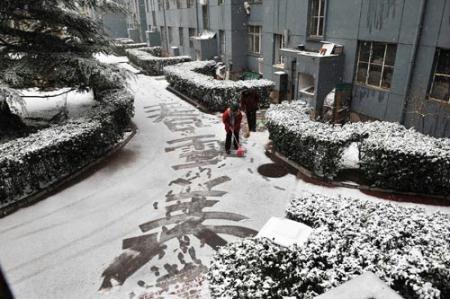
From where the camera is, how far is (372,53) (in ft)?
35.0

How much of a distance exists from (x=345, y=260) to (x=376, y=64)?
892cm

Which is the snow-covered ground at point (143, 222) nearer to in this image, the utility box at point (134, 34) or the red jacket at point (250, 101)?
the red jacket at point (250, 101)

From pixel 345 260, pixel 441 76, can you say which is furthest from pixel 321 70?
pixel 345 260

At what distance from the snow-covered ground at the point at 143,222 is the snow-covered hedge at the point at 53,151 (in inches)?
21.7

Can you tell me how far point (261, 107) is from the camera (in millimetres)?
14242

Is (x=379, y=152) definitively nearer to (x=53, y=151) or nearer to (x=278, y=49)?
(x=53, y=151)

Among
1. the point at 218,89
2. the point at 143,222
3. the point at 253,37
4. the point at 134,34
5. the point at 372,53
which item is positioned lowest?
the point at 143,222

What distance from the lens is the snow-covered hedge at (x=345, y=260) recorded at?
11.5 ft

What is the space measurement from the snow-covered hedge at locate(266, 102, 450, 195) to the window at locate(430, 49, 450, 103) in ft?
6.78

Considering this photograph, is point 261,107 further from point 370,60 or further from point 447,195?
point 447,195

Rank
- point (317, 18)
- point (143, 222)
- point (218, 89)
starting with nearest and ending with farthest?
point (143, 222), point (317, 18), point (218, 89)

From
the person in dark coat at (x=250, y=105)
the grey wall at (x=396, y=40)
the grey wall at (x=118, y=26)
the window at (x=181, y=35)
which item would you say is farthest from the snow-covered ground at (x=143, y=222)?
the grey wall at (x=118, y=26)

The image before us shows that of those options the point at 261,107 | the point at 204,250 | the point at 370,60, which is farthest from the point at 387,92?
the point at 204,250

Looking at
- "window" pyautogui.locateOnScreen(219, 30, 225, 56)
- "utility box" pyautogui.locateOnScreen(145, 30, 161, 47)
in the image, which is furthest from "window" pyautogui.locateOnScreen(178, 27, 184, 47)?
"window" pyautogui.locateOnScreen(219, 30, 225, 56)
